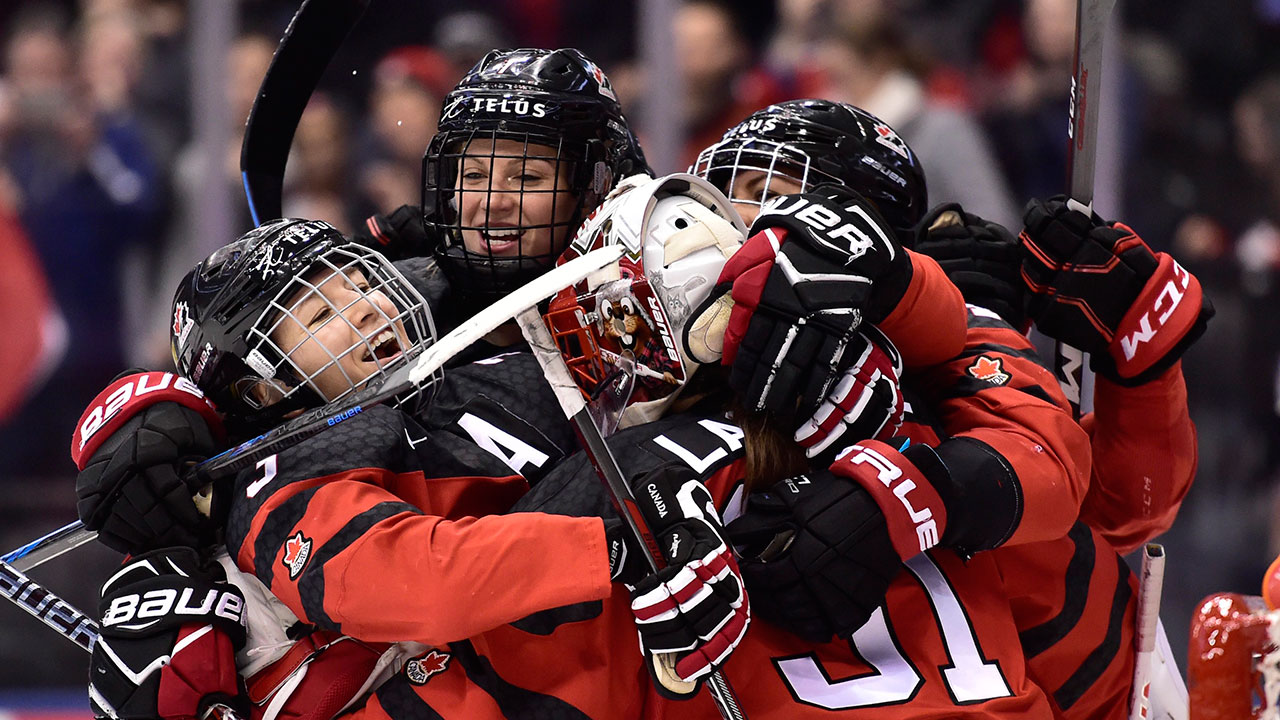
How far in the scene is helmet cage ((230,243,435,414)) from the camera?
1.69 m

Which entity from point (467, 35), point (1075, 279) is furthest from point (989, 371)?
point (467, 35)

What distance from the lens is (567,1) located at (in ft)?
13.9

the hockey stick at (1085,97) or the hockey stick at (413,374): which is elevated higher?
the hockey stick at (1085,97)

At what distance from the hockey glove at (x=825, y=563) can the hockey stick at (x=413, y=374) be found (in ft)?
1.19

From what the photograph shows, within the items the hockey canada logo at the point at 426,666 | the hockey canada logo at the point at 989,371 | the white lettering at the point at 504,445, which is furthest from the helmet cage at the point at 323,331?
the hockey canada logo at the point at 989,371

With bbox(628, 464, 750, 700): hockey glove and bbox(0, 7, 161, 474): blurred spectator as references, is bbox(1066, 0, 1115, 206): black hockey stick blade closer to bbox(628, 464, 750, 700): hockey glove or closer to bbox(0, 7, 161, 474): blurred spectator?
bbox(628, 464, 750, 700): hockey glove

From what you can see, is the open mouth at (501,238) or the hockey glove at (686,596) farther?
the open mouth at (501,238)

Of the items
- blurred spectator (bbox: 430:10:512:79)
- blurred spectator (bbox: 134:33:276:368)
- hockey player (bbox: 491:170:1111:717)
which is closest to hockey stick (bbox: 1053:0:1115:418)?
hockey player (bbox: 491:170:1111:717)

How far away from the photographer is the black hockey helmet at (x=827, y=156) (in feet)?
6.22

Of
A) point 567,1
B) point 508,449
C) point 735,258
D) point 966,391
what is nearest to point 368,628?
point 508,449

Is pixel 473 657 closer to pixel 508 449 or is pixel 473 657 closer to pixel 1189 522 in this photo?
pixel 508 449

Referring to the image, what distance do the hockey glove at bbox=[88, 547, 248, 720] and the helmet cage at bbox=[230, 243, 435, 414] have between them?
9.9 inches

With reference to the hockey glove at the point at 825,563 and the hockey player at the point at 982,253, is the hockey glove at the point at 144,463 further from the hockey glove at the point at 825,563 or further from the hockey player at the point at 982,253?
the hockey player at the point at 982,253

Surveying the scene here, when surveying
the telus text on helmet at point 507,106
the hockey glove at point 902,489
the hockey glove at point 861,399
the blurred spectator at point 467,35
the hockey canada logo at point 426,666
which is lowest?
the hockey canada logo at point 426,666
